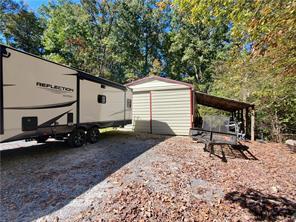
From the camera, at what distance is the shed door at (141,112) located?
37.5 ft

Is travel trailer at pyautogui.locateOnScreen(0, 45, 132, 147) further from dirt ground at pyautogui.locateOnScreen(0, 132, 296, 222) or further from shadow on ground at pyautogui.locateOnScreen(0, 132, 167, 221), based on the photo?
dirt ground at pyautogui.locateOnScreen(0, 132, 296, 222)

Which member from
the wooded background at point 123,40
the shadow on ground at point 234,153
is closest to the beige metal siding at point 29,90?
the shadow on ground at point 234,153

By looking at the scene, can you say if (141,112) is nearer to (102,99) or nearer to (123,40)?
(102,99)

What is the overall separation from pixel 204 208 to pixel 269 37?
3090mm

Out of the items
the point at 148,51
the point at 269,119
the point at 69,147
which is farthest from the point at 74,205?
the point at 148,51

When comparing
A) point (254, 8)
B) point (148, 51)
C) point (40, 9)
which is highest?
point (40, 9)

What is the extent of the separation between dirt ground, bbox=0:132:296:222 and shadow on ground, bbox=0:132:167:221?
1 cm

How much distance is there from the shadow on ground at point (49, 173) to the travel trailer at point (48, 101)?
68cm

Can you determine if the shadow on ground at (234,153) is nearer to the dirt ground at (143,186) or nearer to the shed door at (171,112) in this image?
the dirt ground at (143,186)

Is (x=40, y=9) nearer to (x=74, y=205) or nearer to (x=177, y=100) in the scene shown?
(x=177, y=100)

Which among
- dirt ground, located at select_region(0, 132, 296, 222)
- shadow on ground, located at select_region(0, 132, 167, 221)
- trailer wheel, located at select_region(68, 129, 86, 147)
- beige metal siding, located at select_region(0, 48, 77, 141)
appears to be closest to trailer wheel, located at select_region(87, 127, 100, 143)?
trailer wheel, located at select_region(68, 129, 86, 147)

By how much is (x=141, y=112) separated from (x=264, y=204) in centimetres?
888

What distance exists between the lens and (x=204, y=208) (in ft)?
9.86

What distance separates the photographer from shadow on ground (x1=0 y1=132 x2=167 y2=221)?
2996mm
